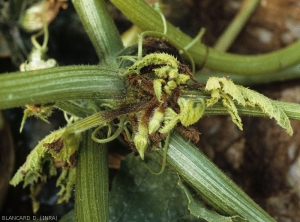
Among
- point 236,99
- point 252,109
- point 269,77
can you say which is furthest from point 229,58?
point 236,99

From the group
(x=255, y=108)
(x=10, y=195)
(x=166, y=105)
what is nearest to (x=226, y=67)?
(x=255, y=108)

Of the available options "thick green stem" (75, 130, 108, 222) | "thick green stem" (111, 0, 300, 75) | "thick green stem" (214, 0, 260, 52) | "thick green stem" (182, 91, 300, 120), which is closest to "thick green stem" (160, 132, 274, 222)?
"thick green stem" (182, 91, 300, 120)

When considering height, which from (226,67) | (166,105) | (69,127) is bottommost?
(226,67)

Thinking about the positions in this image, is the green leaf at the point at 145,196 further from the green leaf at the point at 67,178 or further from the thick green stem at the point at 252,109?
the thick green stem at the point at 252,109

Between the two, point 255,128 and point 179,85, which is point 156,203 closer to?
point 179,85

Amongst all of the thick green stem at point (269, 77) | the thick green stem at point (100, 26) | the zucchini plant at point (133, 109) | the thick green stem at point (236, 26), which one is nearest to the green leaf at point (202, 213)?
the zucchini plant at point (133, 109)

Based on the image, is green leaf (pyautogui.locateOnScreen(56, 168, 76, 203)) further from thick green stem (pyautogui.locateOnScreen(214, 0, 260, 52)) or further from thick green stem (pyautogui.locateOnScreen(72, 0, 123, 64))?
thick green stem (pyautogui.locateOnScreen(214, 0, 260, 52))
